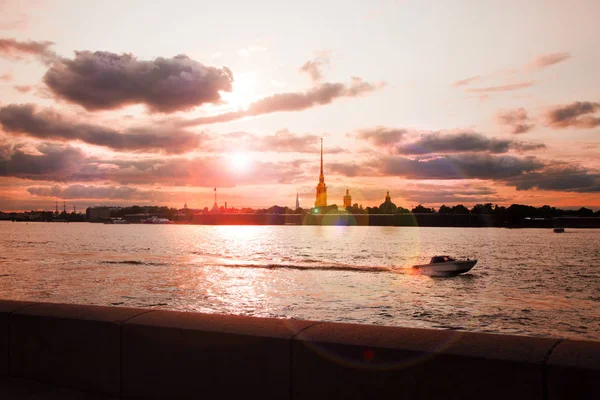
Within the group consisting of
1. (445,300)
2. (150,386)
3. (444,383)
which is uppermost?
(444,383)

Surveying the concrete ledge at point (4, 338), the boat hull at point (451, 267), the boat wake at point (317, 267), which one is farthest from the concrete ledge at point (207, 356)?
the boat wake at point (317, 267)

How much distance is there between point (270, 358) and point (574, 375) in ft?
6.47

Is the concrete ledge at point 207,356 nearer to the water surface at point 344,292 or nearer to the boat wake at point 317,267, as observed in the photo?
the water surface at point 344,292

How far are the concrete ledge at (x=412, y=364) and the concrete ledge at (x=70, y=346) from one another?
165 cm

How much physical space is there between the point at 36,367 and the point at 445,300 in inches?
1581

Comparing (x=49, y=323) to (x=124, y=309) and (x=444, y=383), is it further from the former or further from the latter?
(x=444, y=383)

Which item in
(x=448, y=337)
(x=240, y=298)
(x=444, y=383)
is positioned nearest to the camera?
(x=444, y=383)

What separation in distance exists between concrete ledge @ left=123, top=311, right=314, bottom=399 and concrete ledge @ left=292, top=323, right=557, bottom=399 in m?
0.19

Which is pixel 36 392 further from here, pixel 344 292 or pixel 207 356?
pixel 344 292

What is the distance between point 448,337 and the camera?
386 centimetres

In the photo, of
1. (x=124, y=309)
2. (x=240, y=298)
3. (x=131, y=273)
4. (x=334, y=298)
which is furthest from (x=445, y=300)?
(x=124, y=309)

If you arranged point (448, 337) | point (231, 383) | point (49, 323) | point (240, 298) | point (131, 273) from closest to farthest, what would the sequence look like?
point (448, 337), point (231, 383), point (49, 323), point (240, 298), point (131, 273)

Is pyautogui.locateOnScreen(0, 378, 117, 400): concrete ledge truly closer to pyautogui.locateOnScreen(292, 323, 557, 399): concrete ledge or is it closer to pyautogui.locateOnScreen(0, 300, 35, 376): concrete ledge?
pyautogui.locateOnScreen(0, 300, 35, 376): concrete ledge

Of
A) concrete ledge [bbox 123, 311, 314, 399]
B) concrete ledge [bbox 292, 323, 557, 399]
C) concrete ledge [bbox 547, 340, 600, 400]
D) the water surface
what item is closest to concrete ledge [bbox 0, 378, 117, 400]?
concrete ledge [bbox 123, 311, 314, 399]
